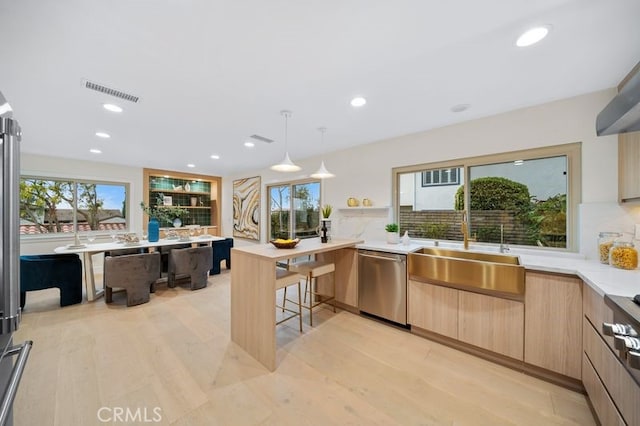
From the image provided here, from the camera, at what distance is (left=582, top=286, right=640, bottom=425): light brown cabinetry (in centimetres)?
108

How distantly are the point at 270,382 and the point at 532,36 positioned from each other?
302 cm

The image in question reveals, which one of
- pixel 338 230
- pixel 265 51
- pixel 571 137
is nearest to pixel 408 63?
pixel 265 51

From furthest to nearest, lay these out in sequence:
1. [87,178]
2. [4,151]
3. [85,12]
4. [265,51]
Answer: [87,178] → [265,51] → [85,12] → [4,151]

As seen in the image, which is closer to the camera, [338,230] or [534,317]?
[534,317]

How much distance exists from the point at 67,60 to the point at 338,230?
357cm

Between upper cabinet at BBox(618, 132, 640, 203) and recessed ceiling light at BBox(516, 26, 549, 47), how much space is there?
3.94 feet

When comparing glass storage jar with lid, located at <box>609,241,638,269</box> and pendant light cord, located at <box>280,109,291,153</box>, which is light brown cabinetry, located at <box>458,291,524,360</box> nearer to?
glass storage jar with lid, located at <box>609,241,638,269</box>

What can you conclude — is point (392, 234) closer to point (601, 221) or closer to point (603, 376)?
point (601, 221)

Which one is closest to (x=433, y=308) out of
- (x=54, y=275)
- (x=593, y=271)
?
(x=593, y=271)

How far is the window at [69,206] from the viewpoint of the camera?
4.63 m

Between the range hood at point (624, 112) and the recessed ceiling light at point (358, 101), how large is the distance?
1.66 metres

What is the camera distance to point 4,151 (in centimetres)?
96

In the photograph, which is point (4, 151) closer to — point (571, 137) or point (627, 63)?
point (627, 63)

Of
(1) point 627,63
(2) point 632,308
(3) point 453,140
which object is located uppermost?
(1) point 627,63
